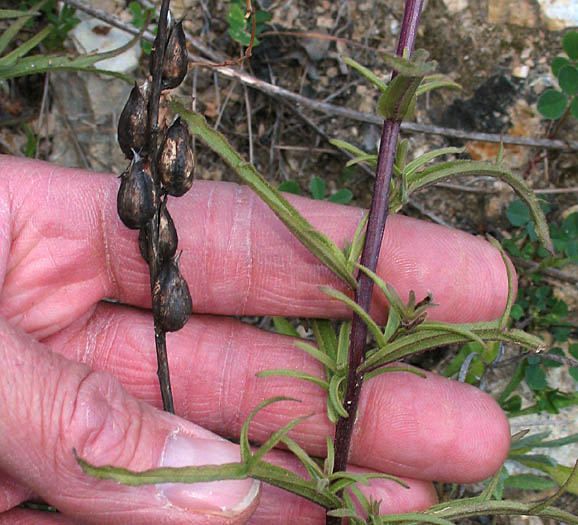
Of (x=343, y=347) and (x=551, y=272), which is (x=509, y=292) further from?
(x=551, y=272)

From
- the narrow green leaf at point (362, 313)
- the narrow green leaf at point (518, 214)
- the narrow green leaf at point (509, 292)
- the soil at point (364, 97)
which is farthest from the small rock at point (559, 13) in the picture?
the narrow green leaf at point (362, 313)

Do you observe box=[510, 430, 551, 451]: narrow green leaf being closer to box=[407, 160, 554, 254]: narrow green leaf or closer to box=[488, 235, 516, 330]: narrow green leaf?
box=[488, 235, 516, 330]: narrow green leaf

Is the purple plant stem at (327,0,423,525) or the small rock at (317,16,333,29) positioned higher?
the small rock at (317,16,333,29)

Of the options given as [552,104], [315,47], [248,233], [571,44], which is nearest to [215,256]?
[248,233]

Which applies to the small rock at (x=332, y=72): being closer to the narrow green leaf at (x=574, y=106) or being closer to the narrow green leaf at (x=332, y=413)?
the narrow green leaf at (x=574, y=106)

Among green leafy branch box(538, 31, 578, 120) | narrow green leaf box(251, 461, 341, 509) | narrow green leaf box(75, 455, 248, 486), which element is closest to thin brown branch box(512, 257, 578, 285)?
green leafy branch box(538, 31, 578, 120)

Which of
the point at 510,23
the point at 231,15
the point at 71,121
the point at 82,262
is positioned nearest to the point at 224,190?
the point at 82,262
